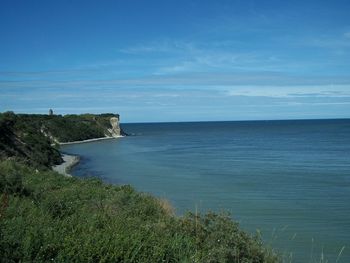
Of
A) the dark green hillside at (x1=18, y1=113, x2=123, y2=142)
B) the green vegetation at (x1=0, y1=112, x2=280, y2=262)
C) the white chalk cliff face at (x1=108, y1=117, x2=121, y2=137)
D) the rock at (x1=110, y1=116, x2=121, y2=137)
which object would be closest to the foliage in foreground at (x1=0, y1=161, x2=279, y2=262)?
the green vegetation at (x1=0, y1=112, x2=280, y2=262)

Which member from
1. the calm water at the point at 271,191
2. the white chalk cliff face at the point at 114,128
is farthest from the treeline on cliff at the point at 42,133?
the calm water at the point at 271,191

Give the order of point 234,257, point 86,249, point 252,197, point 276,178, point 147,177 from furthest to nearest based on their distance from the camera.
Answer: point 147,177 → point 276,178 → point 252,197 → point 234,257 → point 86,249

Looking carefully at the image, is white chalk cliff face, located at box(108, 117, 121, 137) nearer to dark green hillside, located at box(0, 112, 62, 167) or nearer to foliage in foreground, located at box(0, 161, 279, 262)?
dark green hillside, located at box(0, 112, 62, 167)

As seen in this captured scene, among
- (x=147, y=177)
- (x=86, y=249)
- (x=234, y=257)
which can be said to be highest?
(x=86, y=249)

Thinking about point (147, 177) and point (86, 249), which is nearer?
point (86, 249)

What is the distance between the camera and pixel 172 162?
53.9 m

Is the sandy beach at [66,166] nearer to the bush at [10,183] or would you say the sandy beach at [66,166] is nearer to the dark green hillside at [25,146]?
the dark green hillside at [25,146]

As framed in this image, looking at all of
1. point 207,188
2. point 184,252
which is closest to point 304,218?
point 207,188

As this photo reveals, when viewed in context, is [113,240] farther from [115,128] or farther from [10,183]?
[115,128]

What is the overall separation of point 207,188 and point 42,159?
2082 centimetres

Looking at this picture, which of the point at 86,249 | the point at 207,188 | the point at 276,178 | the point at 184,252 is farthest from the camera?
the point at 276,178

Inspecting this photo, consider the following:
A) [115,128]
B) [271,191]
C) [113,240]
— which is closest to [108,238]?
[113,240]

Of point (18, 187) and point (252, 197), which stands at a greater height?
point (18, 187)

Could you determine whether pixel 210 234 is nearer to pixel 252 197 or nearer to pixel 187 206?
pixel 187 206
